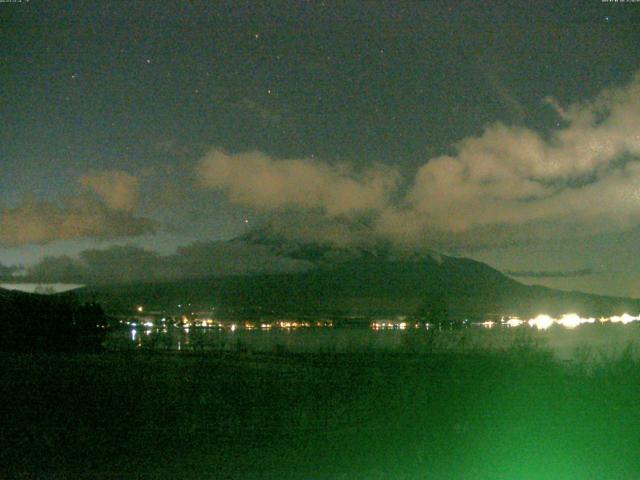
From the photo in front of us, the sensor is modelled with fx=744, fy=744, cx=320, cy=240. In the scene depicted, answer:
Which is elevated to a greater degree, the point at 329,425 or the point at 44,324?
the point at 44,324

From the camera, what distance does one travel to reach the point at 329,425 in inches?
515

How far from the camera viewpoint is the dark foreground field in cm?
1011

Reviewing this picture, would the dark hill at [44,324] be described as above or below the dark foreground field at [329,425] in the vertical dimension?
above

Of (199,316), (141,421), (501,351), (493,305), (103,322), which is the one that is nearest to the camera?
(141,421)

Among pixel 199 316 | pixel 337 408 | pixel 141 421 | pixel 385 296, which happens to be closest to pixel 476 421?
pixel 337 408

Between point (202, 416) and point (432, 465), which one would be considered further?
point (202, 416)

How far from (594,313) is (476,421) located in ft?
370

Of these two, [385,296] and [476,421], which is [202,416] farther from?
[385,296]

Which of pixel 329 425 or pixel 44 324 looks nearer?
pixel 329 425

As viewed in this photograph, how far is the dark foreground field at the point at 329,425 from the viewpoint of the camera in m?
10.1

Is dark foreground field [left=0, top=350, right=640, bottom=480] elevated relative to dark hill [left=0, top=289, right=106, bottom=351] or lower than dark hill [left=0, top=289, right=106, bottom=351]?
lower

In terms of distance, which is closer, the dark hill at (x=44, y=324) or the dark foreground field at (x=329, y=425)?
the dark foreground field at (x=329, y=425)

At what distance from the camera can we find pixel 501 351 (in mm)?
25844

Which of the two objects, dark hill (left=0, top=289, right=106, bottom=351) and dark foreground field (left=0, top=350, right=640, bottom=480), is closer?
dark foreground field (left=0, top=350, right=640, bottom=480)
